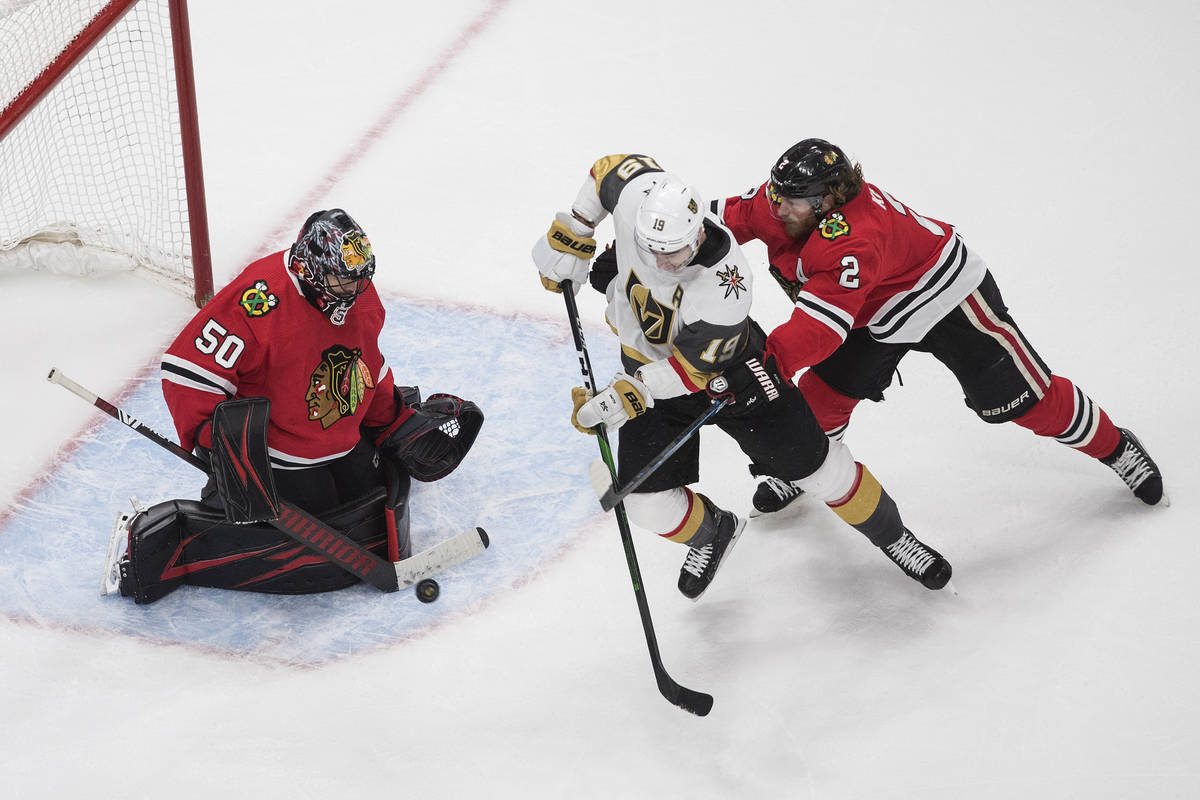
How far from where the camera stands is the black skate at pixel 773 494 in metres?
3.16

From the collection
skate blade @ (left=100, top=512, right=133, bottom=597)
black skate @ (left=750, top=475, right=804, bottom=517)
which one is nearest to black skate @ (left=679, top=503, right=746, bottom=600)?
black skate @ (left=750, top=475, right=804, bottom=517)

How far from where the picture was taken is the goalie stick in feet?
9.03

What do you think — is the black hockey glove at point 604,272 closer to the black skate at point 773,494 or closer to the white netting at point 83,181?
the black skate at point 773,494

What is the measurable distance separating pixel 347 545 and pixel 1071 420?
1.75 meters

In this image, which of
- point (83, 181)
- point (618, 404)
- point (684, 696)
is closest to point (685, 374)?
point (618, 404)

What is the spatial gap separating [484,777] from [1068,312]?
237 centimetres

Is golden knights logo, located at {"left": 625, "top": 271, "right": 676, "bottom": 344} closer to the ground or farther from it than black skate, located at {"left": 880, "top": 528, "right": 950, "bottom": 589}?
farther from it

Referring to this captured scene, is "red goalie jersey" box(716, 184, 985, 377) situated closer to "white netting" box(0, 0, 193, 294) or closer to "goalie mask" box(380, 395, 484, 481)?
"goalie mask" box(380, 395, 484, 481)

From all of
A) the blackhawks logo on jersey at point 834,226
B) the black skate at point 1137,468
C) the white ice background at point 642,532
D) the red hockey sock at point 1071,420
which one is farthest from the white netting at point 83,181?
the black skate at point 1137,468

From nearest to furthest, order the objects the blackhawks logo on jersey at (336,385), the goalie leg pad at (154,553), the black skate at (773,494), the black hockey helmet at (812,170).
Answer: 1. the black hockey helmet at (812,170)
2. the blackhawks logo on jersey at (336,385)
3. the goalie leg pad at (154,553)
4. the black skate at (773,494)

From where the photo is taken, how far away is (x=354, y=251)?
2537mm

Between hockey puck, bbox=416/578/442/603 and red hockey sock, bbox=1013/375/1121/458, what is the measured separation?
1.47 meters

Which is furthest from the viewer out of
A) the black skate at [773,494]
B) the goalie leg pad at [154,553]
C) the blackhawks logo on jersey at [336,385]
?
the black skate at [773,494]

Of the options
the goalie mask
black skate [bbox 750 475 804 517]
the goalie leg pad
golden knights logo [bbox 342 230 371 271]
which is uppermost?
golden knights logo [bbox 342 230 371 271]
